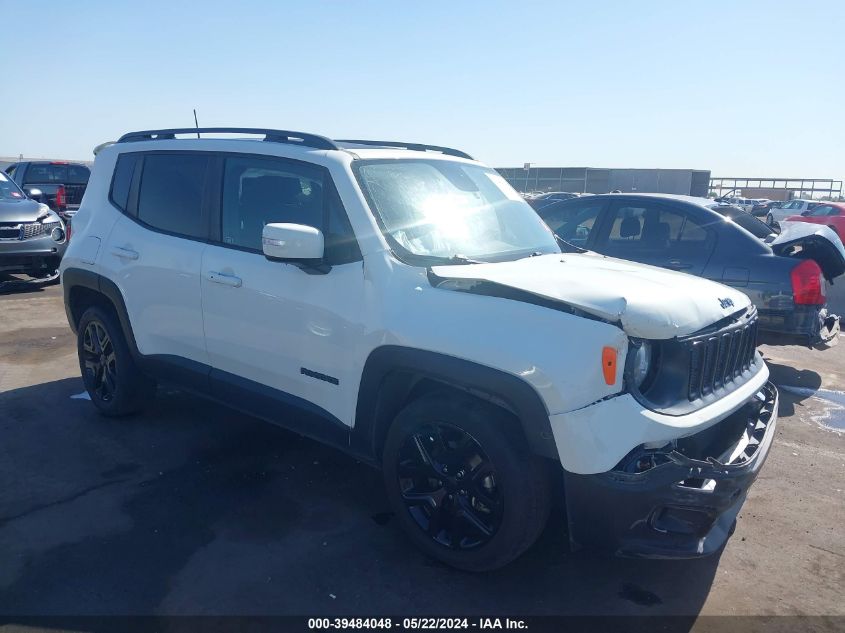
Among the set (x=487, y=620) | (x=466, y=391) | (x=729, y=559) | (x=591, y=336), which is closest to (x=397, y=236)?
(x=466, y=391)

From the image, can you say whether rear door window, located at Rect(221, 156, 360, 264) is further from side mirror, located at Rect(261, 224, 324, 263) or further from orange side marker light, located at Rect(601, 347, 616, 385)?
orange side marker light, located at Rect(601, 347, 616, 385)

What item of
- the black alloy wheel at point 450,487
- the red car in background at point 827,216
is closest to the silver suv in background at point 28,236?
the black alloy wheel at point 450,487

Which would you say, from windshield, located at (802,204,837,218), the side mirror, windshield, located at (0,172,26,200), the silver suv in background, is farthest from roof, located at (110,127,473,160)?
windshield, located at (802,204,837,218)

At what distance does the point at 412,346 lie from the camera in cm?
314

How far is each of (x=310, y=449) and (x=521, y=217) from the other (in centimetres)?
217

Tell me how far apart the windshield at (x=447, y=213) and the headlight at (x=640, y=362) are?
3.50 feet

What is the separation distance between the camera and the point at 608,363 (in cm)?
271

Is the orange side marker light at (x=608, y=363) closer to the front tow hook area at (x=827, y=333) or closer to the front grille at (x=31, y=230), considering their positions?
the front tow hook area at (x=827, y=333)

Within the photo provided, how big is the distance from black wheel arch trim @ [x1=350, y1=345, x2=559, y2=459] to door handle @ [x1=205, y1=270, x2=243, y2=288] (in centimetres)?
106

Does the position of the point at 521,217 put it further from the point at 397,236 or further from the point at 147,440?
the point at 147,440

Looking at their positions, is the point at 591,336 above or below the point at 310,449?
above

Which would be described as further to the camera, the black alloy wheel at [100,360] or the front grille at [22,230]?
the front grille at [22,230]

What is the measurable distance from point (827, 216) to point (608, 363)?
2360 cm

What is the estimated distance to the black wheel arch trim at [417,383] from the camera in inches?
110
